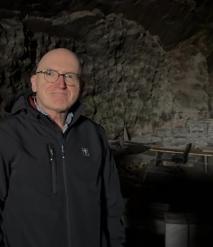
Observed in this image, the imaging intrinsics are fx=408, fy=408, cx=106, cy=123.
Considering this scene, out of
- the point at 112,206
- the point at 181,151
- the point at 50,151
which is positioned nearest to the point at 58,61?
the point at 50,151

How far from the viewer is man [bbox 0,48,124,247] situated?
969 mm

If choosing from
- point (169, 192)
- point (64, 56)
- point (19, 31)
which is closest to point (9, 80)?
point (19, 31)

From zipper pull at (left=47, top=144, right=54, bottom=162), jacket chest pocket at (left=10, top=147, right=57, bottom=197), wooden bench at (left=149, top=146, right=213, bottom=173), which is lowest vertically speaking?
wooden bench at (left=149, top=146, right=213, bottom=173)

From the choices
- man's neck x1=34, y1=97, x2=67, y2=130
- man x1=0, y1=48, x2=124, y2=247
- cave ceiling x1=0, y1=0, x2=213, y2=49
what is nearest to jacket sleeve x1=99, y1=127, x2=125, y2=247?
man x1=0, y1=48, x2=124, y2=247

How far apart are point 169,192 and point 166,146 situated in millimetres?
970

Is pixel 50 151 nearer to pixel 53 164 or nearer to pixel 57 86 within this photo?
pixel 53 164

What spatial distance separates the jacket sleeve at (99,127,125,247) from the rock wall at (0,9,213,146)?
292 centimetres

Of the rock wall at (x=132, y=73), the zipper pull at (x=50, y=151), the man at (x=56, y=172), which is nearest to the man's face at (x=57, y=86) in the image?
the man at (x=56, y=172)

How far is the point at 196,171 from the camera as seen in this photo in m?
4.38

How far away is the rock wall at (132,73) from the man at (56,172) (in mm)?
2931

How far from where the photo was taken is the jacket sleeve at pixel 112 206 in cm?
116

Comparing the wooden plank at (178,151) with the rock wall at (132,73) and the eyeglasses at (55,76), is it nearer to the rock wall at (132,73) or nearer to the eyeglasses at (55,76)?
the rock wall at (132,73)

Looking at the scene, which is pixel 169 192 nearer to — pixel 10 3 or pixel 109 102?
pixel 109 102

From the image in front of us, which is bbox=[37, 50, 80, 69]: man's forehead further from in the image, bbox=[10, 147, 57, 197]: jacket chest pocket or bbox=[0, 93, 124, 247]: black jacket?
bbox=[10, 147, 57, 197]: jacket chest pocket
